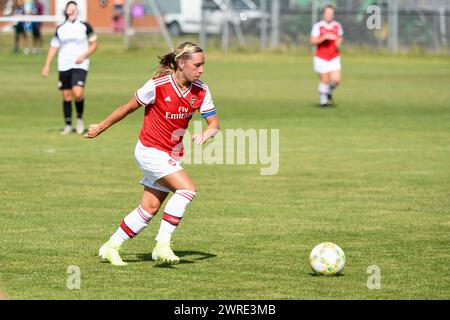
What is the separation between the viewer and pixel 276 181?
15727mm

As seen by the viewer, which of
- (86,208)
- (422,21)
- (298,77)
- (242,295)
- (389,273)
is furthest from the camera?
(422,21)

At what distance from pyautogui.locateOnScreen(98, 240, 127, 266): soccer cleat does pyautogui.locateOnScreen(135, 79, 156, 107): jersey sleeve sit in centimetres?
132

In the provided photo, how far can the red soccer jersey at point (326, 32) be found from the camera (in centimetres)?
2805

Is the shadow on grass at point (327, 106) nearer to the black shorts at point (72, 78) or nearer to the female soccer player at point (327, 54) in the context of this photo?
the female soccer player at point (327, 54)

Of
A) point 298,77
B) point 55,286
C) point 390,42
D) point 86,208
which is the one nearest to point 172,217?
point 55,286

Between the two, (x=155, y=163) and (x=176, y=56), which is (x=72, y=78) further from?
(x=155, y=163)

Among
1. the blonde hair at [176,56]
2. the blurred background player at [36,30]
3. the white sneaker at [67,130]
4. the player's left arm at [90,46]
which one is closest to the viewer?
the blonde hair at [176,56]

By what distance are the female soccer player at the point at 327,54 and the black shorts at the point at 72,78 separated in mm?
8293

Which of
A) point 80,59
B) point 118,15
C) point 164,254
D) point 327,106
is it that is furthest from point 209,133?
point 118,15

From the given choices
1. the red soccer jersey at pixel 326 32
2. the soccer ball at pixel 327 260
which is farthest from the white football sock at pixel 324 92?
the soccer ball at pixel 327 260

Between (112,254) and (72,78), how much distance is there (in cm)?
1242

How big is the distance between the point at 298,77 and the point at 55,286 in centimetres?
3033

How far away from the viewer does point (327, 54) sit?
28.2 metres
